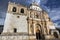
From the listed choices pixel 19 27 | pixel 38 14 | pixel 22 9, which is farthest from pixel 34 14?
pixel 19 27

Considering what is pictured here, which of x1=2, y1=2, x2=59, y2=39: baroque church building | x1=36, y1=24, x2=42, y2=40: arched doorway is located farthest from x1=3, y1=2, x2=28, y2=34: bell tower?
x1=36, y1=24, x2=42, y2=40: arched doorway

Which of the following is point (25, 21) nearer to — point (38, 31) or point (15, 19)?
point (15, 19)

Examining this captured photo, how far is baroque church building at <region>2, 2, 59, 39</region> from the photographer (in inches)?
527

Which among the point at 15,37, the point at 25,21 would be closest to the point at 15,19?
the point at 25,21

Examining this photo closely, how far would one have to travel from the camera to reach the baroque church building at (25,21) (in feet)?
43.9

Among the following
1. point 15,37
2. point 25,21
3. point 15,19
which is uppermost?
point 15,19

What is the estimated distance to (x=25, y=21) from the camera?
46.9ft

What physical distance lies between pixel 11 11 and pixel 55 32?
6.91 metres

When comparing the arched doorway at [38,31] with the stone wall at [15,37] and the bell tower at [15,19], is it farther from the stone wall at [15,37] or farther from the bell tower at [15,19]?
the bell tower at [15,19]

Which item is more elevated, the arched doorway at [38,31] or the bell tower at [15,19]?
the bell tower at [15,19]

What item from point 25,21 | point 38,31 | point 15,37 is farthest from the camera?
point 38,31

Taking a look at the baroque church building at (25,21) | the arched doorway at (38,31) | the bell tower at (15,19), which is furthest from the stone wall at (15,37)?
the arched doorway at (38,31)

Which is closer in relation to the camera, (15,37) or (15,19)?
(15,37)

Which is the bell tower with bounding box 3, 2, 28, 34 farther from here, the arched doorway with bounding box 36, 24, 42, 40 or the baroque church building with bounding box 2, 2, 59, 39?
the arched doorway with bounding box 36, 24, 42, 40
